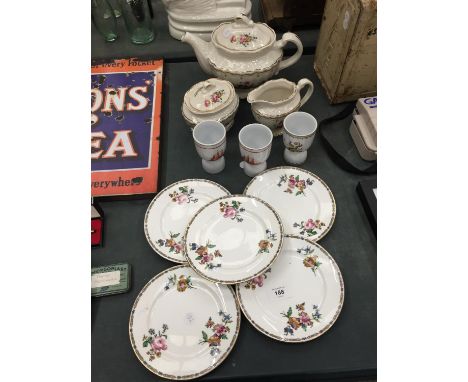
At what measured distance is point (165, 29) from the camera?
1.70m

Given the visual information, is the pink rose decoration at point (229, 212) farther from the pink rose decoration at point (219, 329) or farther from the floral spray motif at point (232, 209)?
the pink rose decoration at point (219, 329)

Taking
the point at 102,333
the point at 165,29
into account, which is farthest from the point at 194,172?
the point at 165,29

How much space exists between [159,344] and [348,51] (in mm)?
1050

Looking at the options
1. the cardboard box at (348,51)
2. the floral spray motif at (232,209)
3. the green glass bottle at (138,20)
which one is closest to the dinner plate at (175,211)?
the floral spray motif at (232,209)

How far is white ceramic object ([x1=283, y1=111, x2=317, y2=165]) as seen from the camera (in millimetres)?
1126

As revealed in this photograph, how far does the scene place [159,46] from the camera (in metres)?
1.63

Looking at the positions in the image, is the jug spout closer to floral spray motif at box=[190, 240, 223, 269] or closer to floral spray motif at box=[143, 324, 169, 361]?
floral spray motif at box=[190, 240, 223, 269]

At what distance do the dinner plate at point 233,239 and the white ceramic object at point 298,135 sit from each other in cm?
24

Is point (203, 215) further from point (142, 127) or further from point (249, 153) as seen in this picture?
point (142, 127)

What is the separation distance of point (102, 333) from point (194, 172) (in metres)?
0.57

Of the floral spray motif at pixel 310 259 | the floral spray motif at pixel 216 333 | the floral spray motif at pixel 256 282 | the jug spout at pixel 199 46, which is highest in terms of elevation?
the jug spout at pixel 199 46

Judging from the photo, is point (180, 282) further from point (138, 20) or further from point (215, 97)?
point (138, 20)

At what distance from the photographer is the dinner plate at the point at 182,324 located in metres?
0.88

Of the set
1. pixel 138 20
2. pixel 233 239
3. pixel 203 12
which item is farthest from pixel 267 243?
pixel 138 20
